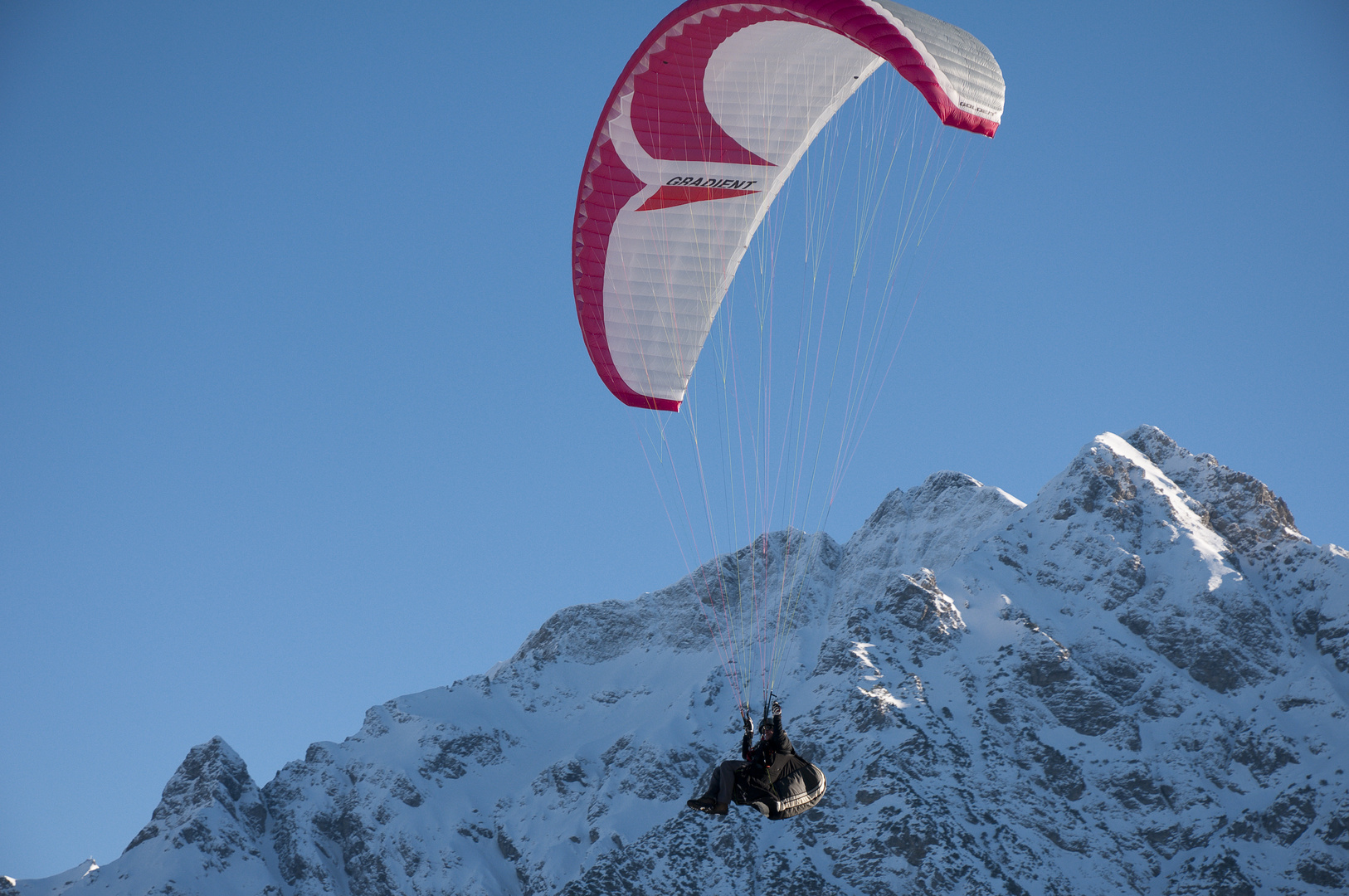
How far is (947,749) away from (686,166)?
10673 centimetres

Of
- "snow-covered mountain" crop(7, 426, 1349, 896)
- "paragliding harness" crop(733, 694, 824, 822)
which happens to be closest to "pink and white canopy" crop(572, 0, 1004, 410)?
"paragliding harness" crop(733, 694, 824, 822)

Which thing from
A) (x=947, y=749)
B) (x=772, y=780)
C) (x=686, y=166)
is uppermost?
(x=947, y=749)

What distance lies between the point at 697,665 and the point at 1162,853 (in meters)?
53.3

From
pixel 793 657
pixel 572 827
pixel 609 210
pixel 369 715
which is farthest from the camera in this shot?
pixel 369 715

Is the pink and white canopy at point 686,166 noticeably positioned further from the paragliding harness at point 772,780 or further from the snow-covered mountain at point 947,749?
the snow-covered mountain at point 947,749

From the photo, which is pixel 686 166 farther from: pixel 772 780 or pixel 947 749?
pixel 947 749

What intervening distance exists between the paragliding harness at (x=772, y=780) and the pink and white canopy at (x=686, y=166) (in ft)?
20.4

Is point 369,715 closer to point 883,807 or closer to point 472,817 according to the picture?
point 472,817

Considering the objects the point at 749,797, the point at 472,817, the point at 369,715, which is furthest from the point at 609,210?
the point at 369,715

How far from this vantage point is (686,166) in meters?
19.2

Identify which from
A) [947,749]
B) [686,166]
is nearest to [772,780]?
[686,166]

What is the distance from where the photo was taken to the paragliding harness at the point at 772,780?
51.3 feet

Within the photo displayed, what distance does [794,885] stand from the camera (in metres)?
109

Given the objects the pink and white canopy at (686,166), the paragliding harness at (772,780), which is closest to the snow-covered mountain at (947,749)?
the pink and white canopy at (686,166)
